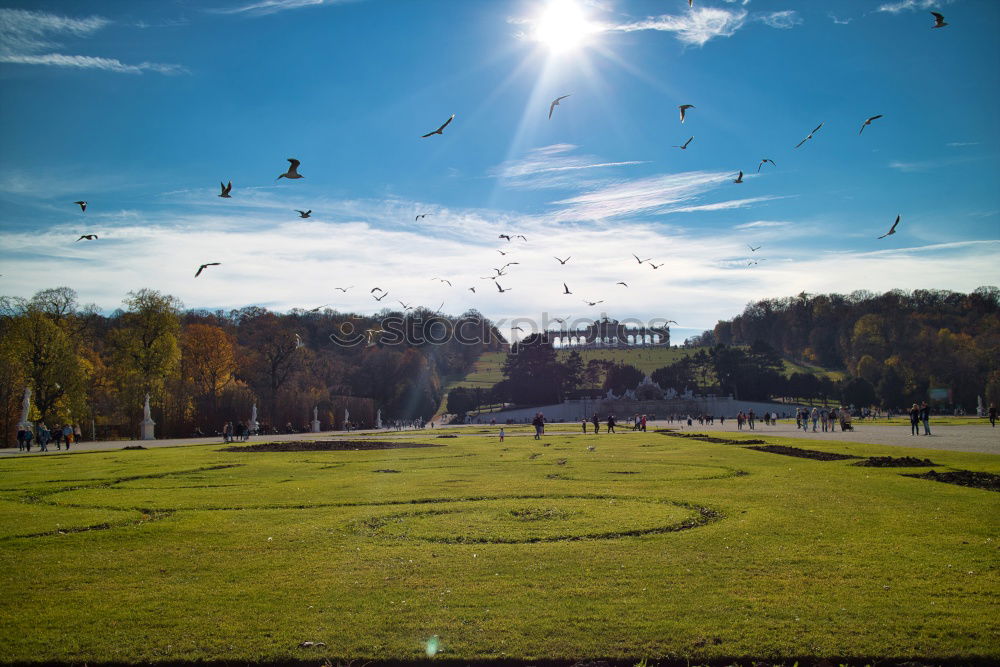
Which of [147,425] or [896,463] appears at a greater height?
[147,425]

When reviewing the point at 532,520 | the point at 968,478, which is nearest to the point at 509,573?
the point at 532,520

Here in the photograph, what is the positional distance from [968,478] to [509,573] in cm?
1227

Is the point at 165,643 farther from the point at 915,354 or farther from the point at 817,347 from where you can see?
the point at 817,347

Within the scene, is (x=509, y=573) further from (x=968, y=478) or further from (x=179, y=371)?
(x=179, y=371)

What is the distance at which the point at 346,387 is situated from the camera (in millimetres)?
88188

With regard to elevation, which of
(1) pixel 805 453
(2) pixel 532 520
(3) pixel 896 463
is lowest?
(1) pixel 805 453

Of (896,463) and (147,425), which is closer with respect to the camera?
(896,463)

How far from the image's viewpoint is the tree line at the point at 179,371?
4650 cm

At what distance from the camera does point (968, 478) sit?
1513cm

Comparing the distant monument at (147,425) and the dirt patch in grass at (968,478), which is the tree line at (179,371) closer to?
the distant monument at (147,425)

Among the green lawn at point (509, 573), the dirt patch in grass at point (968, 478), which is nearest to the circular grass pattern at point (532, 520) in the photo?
the green lawn at point (509, 573)

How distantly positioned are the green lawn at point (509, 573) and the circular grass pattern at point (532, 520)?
0.06 m

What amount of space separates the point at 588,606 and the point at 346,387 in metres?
83.9

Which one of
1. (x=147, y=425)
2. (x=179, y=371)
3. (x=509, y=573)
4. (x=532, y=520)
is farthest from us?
(x=179, y=371)
